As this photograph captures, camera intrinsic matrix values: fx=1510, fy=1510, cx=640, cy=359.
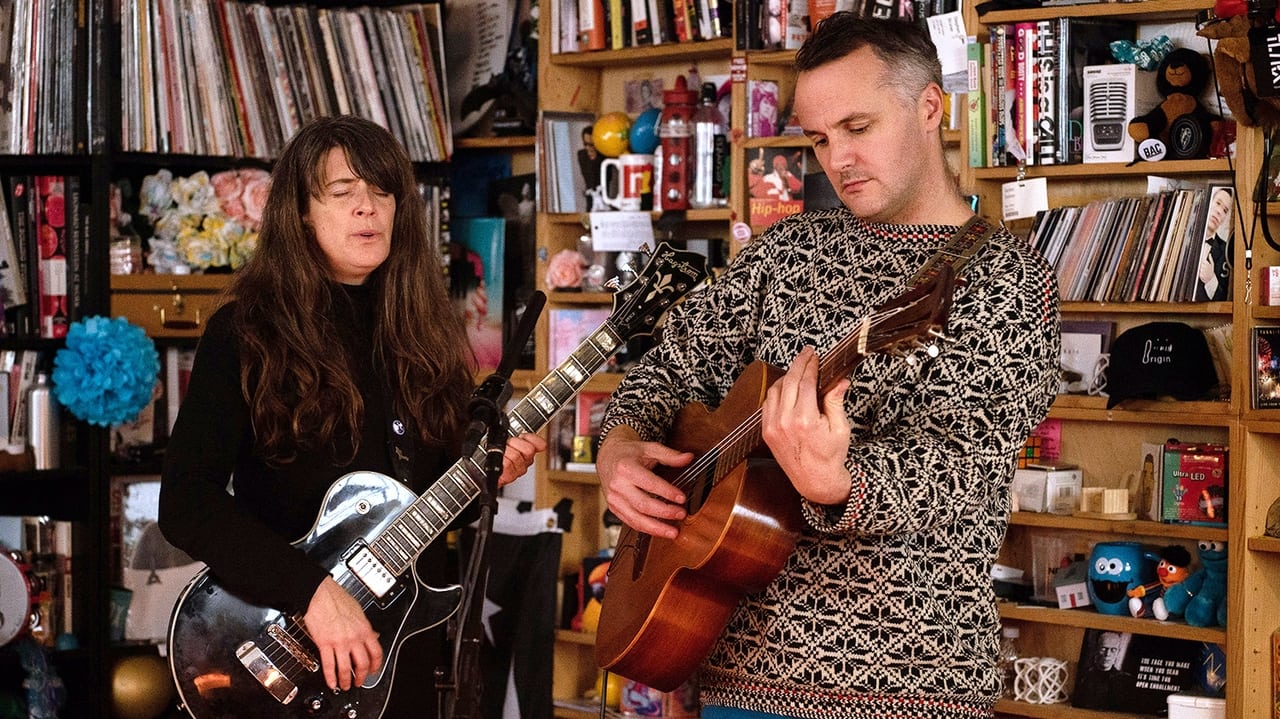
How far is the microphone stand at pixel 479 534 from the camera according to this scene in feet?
5.53

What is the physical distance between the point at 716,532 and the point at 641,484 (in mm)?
195

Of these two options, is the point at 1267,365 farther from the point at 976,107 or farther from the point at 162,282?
the point at 162,282

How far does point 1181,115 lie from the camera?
3.23m

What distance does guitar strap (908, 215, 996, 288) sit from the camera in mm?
1669

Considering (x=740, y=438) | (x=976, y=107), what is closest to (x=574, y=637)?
(x=976, y=107)

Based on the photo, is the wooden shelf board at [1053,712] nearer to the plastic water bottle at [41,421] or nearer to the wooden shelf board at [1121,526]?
the wooden shelf board at [1121,526]

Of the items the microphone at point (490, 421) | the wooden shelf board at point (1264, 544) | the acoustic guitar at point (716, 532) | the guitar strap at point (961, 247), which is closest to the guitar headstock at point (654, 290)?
the acoustic guitar at point (716, 532)

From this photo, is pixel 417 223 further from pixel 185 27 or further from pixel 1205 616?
pixel 1205 616

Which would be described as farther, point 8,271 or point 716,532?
point 8,271

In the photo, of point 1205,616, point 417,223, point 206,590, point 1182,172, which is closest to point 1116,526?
point 1205,616

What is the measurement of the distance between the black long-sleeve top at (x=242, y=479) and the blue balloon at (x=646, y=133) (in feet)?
5.76

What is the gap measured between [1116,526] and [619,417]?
5.62 ft

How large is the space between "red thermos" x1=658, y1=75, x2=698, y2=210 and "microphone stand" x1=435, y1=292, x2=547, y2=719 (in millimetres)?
2063

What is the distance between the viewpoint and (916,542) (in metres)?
→ 1.68
